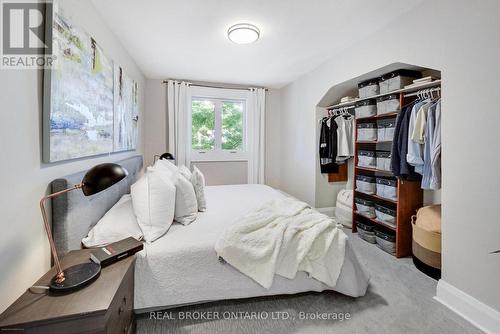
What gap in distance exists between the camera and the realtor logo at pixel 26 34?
3.16ft

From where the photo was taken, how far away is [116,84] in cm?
220

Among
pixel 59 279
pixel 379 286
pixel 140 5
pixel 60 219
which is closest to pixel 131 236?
pixel 60 219

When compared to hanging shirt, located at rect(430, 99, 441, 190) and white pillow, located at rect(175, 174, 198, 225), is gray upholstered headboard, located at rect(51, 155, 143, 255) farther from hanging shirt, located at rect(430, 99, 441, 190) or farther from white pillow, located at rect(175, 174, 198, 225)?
hanging shirt, located at rect(430, 99, 441, 190)

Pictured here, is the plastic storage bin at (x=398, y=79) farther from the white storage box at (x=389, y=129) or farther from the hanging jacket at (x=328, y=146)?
the hanging jacket at (x=328, y=146)

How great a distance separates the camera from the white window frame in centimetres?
408

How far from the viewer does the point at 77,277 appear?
103cm

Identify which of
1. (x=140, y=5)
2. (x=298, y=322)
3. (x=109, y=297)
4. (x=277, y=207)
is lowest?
(x=298, y=322)

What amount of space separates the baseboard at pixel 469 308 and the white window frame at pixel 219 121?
326cm

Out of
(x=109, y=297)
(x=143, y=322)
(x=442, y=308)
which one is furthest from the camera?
(x=442, y=308)

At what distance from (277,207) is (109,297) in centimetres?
141

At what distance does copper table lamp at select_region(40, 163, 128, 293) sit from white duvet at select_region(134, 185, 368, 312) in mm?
394

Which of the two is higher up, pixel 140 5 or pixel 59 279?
pixel 140 5

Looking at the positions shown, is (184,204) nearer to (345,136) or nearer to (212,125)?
(345,136)

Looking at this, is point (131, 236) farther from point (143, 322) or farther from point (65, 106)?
point (65, 106)
